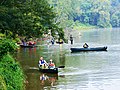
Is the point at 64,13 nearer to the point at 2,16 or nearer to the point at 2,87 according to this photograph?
the point at 2,16

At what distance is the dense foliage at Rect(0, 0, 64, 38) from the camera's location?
37112 mm

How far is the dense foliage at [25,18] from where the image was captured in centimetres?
3711

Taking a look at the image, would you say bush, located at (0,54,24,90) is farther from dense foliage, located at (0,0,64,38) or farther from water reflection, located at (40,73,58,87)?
dense foliage, located at (0,0,64,38)

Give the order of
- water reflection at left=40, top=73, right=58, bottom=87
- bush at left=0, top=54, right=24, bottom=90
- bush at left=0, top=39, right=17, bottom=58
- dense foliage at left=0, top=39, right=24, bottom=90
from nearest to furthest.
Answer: bush at left=0, top=54, right=24, bottom=90 < dense foliage at left=0, top=39, right=24, bottom=90 < bush at left=0, top=39, right=17, bottom=58 < water reflection at left=40, top=73, right=58, bottom=87

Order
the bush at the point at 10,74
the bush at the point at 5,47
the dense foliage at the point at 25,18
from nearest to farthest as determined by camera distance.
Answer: the bush at the point at 10,74 < the bush at the point at 5,47 < the dense foliage at the point at 25,18

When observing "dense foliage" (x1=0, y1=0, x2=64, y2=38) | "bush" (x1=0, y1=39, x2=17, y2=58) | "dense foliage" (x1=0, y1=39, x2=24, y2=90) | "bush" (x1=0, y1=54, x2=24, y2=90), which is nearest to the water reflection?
"dense foliage" (x1=0, y1=0, x2=64, y2=38)

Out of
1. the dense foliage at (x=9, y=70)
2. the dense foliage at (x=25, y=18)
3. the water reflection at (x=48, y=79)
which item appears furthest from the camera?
the dense foliage at (x=25, y=18)

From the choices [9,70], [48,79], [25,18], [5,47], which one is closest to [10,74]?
[9,70]

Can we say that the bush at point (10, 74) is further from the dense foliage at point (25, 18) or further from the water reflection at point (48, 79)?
the dense foliage at point (25, 18)

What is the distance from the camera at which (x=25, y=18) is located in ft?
126

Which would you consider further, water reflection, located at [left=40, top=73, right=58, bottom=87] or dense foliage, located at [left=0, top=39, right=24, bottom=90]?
water reflection, located at [left=40, top=73, right=58, bottom=87]

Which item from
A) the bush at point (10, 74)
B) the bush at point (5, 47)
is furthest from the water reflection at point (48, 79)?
the bush at point (5, 47)

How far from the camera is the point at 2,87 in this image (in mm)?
18297

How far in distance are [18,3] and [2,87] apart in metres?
22.4
